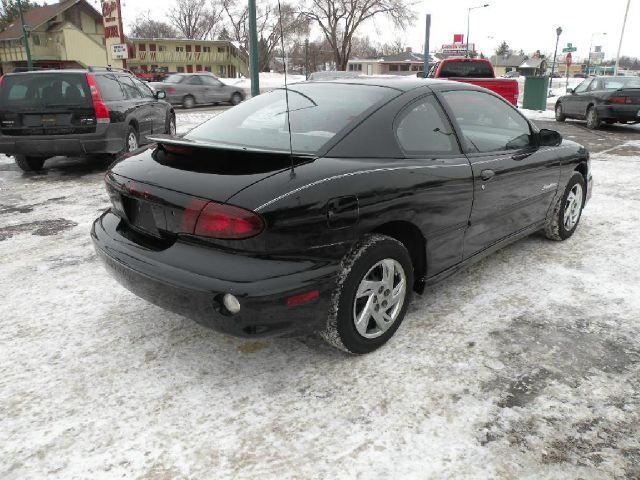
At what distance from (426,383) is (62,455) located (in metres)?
1.66

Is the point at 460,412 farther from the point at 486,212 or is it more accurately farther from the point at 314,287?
the point at 486,212

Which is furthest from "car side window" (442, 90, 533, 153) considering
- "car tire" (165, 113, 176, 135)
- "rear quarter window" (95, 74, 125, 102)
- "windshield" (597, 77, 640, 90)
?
"windshield" (597, 77, 640, 90)

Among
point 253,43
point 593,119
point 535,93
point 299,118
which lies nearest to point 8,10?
point 535,93

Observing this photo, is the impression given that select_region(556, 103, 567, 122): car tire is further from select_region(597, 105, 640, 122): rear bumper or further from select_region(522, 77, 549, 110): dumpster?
select_region(522, 77, 549, 110): dumpster

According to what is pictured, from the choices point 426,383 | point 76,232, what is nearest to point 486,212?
point 426,383

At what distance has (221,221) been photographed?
2330 mm

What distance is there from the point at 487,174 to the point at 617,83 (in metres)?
13.5

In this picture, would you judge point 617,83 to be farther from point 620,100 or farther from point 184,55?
point 184,55

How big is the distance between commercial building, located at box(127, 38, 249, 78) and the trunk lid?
162ft

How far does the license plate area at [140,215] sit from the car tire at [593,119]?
14.3m

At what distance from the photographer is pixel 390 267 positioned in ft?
9.27

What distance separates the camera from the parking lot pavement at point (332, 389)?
2.10 meters

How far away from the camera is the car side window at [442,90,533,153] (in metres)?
3.46

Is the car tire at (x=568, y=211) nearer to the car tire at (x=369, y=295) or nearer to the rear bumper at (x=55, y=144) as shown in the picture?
the car tire at (x=369, y=295)
